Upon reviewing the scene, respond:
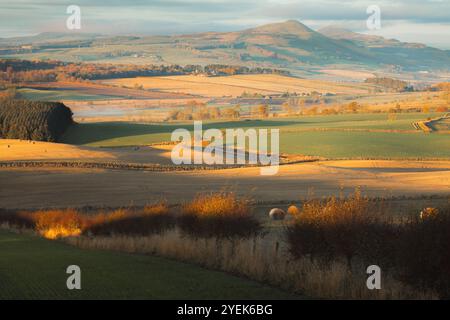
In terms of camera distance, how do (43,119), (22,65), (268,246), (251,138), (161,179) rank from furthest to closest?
(22,65), (43,119), (251,138), (161,179), (268,246)

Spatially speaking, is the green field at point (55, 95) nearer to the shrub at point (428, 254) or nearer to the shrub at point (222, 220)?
the shrub at point (222, 220)

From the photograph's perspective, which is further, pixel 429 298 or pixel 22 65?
pixel 22 65

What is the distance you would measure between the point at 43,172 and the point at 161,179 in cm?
792

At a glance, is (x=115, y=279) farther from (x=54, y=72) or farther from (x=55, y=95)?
(x=54, y=72)

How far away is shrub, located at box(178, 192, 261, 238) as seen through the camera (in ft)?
78.8

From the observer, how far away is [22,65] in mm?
163375

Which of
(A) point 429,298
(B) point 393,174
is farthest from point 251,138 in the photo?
(A) point 429,298

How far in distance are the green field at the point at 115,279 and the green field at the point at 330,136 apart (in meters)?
55.2

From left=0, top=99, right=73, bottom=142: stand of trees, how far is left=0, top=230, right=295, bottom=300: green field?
246 ft

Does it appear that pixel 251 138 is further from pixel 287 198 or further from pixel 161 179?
pixel 287 198

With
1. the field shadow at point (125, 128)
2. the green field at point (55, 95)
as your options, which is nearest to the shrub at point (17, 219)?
the field shadow at point (125, 128)

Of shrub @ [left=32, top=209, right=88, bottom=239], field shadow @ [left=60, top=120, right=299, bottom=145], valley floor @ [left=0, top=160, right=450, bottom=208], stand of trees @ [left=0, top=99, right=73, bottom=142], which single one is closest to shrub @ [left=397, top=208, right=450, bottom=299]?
shrub @ [left=32, top=209, right=88, bottom=239]
